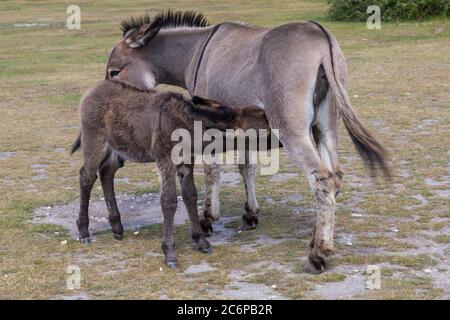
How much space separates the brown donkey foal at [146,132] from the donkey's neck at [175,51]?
1076mm

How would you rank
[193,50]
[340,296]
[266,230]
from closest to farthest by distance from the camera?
[340,296], [266,230], [193,50]

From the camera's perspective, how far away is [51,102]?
49.3 feet

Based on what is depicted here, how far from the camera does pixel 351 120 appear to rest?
6527mm

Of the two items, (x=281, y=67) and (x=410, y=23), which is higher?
(x=281, y=67)

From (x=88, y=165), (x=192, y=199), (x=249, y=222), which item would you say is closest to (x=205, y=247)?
(x=192, y=199)

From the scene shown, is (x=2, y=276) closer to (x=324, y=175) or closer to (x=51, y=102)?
(x=324, y=175)

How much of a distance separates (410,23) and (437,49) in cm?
552

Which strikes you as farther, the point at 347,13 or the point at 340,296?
the point at 347,13

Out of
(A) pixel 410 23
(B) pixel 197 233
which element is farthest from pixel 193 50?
(A) pixel 410 23

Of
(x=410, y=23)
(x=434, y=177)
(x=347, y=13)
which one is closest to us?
(x=434, y=177)

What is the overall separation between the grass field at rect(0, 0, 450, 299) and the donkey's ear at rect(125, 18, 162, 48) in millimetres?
1732

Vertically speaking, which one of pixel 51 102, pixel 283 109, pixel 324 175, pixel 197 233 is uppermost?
pixel 283 109
